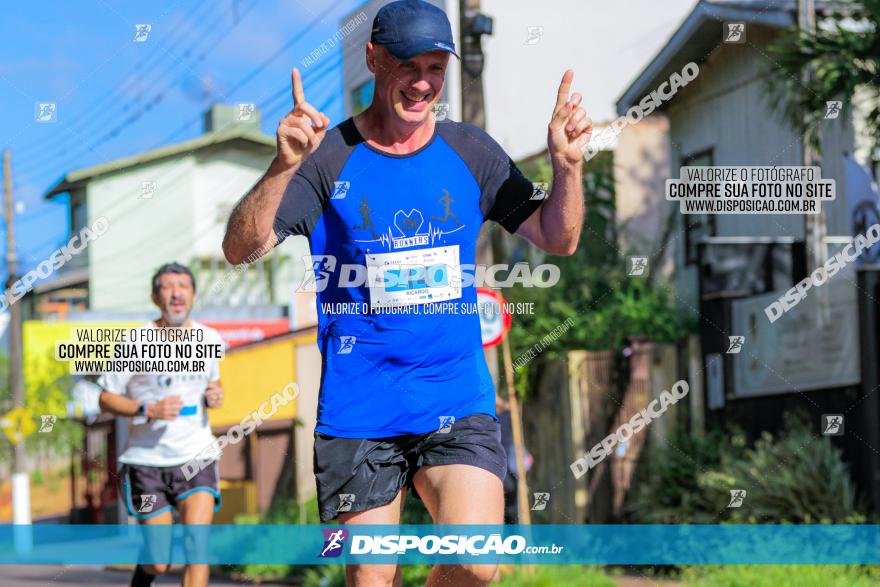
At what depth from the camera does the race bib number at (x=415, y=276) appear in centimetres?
455

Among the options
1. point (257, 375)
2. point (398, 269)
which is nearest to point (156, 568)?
point (398, 269)

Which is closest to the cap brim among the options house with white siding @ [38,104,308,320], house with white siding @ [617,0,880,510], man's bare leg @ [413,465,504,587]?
man's bare leg @ [413,465,504,587]

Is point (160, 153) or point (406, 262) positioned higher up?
point (160, 153)

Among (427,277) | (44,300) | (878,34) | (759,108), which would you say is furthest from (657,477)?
(44,300)

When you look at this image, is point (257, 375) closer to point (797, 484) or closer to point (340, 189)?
point (797, 484)

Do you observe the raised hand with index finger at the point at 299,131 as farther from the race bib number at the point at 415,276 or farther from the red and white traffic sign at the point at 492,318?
the red and white traffic sign at the point at 492,318

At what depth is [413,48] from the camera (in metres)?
4.32

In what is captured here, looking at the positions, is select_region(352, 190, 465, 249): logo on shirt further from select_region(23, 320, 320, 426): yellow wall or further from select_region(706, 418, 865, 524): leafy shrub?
select_region(23, 320, 320, 426): yellow wall

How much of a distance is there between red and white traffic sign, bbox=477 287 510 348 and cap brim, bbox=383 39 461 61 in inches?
197

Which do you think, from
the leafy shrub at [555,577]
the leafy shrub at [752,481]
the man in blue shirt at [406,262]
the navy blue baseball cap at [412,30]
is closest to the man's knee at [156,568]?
the leafy shrub at [555,577]

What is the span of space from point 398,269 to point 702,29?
13.0 m

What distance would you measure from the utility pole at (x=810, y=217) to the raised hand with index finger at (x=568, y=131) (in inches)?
385

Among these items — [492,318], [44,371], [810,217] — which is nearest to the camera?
[492,318]

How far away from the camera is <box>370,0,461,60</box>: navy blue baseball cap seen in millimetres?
4328
